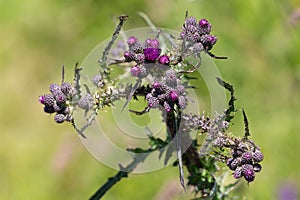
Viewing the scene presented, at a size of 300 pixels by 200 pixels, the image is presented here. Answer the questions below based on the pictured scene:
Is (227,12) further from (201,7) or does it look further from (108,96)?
(108,96)

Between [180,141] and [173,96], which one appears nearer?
[173,96]

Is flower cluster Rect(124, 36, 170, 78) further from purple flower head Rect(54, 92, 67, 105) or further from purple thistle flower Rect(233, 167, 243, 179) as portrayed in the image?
purple thistle flower Rect(233, 167, 243, 179)

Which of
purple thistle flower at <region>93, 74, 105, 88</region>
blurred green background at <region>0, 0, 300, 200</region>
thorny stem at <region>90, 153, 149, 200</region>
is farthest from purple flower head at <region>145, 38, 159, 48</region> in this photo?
blurred green background at <region>0, 0, 300, 200</region>

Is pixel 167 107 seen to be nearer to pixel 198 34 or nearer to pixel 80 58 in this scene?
pixel 198 34

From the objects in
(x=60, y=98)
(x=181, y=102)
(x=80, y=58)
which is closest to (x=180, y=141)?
(x=181, y=102)

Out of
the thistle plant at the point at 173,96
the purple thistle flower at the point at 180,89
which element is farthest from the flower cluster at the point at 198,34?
the purple thistle flower at the point at 180,89

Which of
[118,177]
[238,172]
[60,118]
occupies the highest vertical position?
[60,118]
